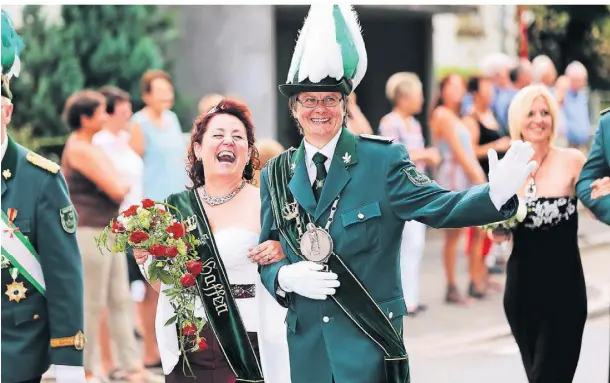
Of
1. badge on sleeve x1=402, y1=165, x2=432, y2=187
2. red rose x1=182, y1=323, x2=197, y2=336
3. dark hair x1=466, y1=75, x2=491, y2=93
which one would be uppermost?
dark hair x1=466, y1=75, x2=491, y2=93

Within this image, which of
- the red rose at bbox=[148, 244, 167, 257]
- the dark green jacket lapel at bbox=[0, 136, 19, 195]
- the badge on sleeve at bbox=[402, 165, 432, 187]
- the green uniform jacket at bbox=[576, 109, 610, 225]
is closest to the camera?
the badge on sleeve at bbox=[402, 165, 432, 187]

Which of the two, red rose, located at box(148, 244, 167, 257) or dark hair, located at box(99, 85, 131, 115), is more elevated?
dark hair, located at box(99, 85, 131, 115)

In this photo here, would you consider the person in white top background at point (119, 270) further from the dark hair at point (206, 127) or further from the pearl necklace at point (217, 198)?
the pearl necklace at point (217, 198)

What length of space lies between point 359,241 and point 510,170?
0.71 m

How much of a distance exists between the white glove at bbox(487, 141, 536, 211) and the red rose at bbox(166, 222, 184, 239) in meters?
1.38

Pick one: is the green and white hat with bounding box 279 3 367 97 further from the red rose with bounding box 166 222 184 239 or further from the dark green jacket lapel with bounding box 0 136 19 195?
the dark green jacket lapel with bounding box 0 136 19 195

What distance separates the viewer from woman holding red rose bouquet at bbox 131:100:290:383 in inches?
210

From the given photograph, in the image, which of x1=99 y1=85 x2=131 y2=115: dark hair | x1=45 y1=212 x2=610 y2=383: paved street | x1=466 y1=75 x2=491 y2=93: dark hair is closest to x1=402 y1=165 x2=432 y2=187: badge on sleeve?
x1=45 y1=212 x2=610 y2=383: paved street

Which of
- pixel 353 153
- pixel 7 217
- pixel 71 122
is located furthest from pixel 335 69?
pixel 71 122

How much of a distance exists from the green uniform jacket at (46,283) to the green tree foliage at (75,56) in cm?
811

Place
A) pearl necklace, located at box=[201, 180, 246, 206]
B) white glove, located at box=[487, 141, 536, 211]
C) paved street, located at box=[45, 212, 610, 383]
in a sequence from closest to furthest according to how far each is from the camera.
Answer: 1. white glove, located at box=[487, 141, 536, 211]
2. pearl necklace, located at box=[201, 180, 246, 206]
3. paved street, located at box=[45, 212, 610, 383]

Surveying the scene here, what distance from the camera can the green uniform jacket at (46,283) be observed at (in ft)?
16.8

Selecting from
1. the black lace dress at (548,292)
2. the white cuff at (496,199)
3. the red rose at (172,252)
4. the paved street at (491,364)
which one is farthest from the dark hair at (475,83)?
the white cuff at (496,199)

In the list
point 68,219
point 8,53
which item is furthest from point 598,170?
point 8,53
